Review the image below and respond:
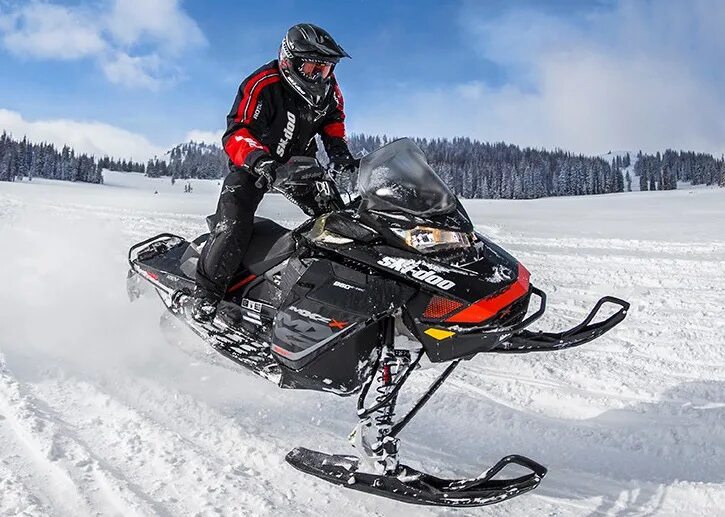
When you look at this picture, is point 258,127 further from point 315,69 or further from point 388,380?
point 388,380

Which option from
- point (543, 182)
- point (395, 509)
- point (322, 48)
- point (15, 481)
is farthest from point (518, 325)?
point (543, 182)

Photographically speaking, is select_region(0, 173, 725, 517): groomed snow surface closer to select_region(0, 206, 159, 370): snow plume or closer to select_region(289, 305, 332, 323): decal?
select_region(0, 206, 159, 370): snow plume

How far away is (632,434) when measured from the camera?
3.81m

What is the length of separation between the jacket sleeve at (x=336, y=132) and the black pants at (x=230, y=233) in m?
0.78

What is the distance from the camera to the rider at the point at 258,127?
3.56m

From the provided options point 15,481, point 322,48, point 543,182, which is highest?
point 543,182

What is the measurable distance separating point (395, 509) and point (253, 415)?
1365 millimetres

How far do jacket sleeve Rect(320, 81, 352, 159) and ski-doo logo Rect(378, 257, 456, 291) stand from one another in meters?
1.72

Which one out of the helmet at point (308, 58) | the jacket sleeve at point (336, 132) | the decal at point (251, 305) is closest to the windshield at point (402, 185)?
the helmet at point (308, 58)

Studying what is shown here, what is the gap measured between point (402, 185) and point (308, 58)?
1.20 meters

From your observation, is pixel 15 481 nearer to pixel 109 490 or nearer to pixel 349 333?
pixel 109 490

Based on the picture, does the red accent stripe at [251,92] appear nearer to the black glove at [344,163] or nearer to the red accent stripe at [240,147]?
the red accent stripe at [240,147]

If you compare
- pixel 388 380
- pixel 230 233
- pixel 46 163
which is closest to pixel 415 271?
pixel 388 380

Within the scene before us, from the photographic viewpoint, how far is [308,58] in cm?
354
